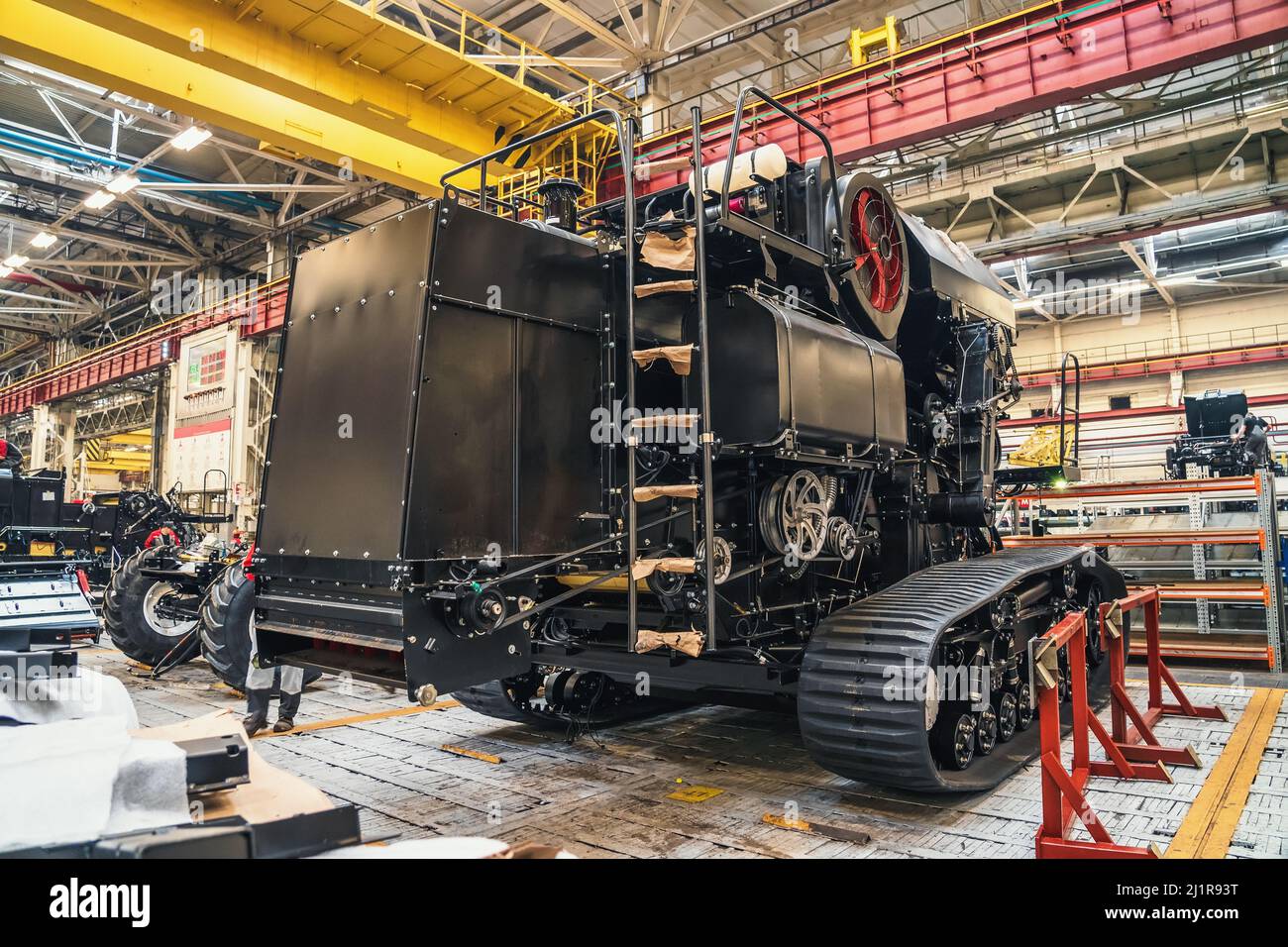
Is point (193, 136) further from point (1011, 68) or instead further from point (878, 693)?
point (878, 693)

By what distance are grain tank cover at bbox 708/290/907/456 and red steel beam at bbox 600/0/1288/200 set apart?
13.5 ft

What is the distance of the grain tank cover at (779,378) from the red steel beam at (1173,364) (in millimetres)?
19350

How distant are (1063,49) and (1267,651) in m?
6.41

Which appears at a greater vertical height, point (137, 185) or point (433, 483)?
point (137, 185)

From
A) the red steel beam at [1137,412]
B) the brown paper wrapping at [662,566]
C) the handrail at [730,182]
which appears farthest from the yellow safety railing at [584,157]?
the red steel beam at [1137,412]

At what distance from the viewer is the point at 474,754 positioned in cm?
548

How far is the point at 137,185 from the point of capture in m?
16.6

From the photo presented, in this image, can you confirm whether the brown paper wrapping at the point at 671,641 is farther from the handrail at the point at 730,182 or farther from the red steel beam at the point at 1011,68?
the red steel beam at the point at 1011,68

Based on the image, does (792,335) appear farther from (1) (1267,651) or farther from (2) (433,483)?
(1) (1267,651)

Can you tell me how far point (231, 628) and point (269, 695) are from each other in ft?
5.16

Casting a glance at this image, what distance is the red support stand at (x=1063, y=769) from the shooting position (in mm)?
3488

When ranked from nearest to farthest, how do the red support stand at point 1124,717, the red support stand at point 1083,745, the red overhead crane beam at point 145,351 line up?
1. the red support stand at point 1083,745
2. the red support stand at point 1124,717
3. the red overhead crane beam at point 145,351

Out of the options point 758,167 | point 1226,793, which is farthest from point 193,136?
point 1226,793
